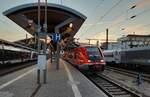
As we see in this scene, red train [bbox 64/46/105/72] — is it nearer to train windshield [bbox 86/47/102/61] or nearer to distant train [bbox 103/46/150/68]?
train windshield [bbox 86/47/102/61]

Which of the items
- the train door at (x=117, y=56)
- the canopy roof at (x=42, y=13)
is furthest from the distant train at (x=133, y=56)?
the canopy roof at (x=42, y=13)

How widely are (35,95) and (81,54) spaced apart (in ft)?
59.4

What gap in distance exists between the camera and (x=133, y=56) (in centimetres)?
4553

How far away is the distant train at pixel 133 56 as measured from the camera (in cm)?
3922

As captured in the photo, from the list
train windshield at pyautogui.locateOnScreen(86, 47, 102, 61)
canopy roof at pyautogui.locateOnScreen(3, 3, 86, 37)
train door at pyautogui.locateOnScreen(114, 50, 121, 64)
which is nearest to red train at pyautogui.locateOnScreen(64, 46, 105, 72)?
train windshield at pyautogui.locateOnScreen(86, 47, 102, 61)

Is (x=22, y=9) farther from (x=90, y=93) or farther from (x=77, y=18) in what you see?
(x=90, y=93)

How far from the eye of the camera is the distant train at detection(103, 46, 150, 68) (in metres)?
39.2

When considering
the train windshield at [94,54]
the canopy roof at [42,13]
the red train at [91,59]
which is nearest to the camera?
the canopy roof at [42,13]

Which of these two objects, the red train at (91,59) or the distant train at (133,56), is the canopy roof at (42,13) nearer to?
the red train at (91,59)

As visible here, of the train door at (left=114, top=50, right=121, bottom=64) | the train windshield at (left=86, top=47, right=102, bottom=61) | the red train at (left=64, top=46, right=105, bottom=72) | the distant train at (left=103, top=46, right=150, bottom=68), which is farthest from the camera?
the train door at (left=114, top=50, right=121, bottom=64)

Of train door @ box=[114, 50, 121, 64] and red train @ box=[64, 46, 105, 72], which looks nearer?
red train @ box=[64, 46, 105, 72]

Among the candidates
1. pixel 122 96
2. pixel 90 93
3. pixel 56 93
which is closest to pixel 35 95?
pixel 56 93

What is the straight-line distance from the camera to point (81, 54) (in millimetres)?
31703

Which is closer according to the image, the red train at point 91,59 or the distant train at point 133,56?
the red train at point 91,59
